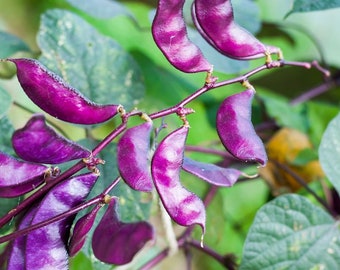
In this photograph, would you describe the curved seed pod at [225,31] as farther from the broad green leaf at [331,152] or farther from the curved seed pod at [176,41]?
the broad green leaf at [331,152]

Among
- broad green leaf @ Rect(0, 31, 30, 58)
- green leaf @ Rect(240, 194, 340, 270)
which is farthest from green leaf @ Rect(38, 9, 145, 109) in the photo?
green leaf @ Rect(240, 194, 340, 270)

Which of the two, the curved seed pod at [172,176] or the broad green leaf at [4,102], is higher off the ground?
the curved seed pod at [172,176]

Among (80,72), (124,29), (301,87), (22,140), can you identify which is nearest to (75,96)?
(22,140)

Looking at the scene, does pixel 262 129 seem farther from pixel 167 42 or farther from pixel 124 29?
pixel 167 42

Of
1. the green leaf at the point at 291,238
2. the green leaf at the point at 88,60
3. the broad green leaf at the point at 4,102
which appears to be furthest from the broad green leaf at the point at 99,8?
the green leaf at the point at 291,238

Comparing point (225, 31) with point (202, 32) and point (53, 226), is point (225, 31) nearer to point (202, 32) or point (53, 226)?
point (202, 32)

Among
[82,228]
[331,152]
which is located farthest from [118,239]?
[331,152]

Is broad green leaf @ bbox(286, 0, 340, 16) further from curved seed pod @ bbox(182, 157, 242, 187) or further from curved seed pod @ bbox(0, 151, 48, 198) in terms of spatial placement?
curved seed pod @ bbox(0, 151, 48, 198)

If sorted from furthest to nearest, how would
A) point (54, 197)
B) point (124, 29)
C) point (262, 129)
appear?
point (124, 29), point (262, 129), point (54, 197)
